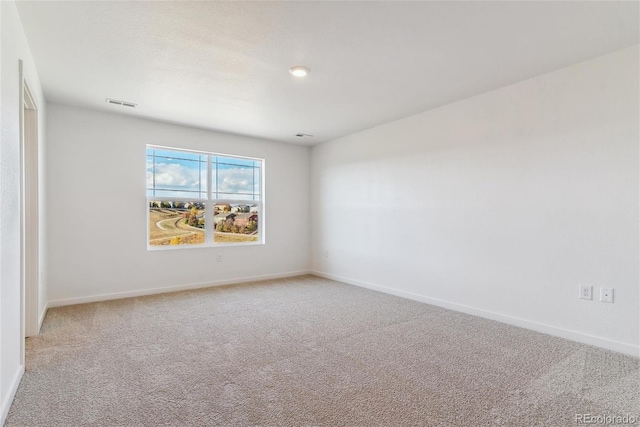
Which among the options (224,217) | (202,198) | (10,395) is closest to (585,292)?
(10,395)

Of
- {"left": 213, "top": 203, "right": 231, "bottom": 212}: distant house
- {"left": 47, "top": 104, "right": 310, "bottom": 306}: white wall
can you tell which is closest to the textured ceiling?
{"left": 47, "top": 104, "right": 310, "bottom": 306}: white wall

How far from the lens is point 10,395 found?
6.14 ft

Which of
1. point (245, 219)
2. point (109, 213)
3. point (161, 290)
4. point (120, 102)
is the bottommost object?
point (161, 290)

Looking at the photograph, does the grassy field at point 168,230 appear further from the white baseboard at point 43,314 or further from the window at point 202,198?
the white baseboard at point 43,314

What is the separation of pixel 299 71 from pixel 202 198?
2815 mm

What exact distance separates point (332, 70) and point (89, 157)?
3.23m

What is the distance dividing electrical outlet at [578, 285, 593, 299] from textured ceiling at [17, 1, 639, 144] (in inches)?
75.4

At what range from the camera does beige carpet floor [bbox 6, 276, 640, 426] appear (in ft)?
5.90

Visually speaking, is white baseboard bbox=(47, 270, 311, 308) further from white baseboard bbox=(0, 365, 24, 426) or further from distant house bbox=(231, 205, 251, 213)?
white baseboard bbox=(0, 365, 24, 426)

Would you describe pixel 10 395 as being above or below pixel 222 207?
below

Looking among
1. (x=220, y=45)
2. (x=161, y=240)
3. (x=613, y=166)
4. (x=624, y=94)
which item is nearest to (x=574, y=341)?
(x=613, y=166)

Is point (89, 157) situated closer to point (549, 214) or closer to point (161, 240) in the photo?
point (161, 240)

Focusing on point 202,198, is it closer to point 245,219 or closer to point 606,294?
point 245,219

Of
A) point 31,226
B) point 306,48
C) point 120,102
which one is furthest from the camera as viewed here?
point 120,102
